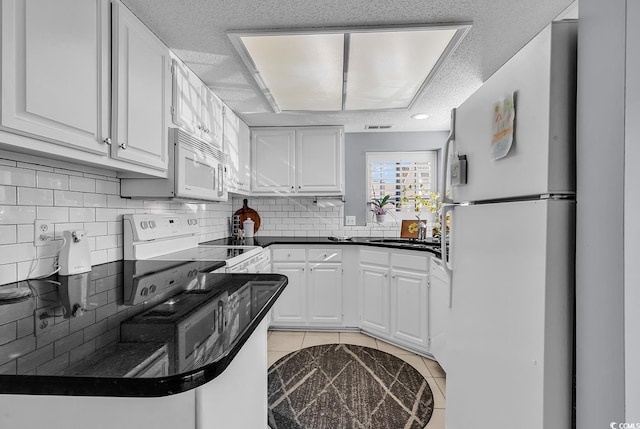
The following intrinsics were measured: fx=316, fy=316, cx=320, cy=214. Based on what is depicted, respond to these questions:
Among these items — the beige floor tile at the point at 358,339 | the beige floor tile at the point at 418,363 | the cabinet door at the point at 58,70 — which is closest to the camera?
the cabinet door at the point at 58,70

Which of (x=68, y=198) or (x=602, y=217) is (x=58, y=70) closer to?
(x=68, y=198)

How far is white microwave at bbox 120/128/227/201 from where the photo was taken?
1928 mm

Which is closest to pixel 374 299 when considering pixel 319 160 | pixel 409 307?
pixel 409 307

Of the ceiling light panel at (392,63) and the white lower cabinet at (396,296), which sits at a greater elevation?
the ceiling light panel at (392,63)

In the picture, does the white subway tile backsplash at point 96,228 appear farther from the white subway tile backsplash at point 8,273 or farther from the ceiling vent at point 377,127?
the ceiling vent at point 377,127

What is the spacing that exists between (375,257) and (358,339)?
2.64ft

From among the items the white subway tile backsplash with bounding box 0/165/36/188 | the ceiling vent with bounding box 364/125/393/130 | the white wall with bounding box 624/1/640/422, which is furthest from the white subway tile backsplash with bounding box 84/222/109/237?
the ceiling vent with bounding box 364/125/393/130

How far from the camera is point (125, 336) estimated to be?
0.72 m

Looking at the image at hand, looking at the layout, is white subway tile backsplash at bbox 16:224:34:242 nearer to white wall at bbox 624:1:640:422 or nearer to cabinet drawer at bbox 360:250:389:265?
white wall at bbox 624:1:640:422

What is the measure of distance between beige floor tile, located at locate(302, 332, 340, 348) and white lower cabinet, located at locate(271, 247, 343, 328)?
0.30ft

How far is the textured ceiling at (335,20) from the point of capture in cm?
155

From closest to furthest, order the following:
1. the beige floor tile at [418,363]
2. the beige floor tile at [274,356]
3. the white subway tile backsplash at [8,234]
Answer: the white subway tile backsplash at [8,234], the beige floor tile at [418,363], the beige floor tile at [274,356]

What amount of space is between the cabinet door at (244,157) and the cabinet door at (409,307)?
69.0 inches

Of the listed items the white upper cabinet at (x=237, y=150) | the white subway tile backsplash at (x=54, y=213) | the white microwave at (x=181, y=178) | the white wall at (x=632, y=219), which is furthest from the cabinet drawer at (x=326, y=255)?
the white wall at (x=632, y=219)
